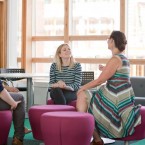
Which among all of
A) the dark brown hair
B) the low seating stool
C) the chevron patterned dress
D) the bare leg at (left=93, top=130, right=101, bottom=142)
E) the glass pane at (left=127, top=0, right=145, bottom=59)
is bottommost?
the bare leg at (left=93, top=130, right=101, bottom=142)

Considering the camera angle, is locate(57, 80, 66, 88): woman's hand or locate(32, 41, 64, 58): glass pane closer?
locate(57, 80, 66, 88): woman's hand

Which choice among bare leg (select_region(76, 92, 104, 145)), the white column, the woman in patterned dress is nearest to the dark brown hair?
the woman in patterned dress

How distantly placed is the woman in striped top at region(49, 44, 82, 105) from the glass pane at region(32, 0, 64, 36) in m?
2.62

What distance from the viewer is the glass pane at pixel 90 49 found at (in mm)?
7316

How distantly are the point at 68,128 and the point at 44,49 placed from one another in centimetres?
467

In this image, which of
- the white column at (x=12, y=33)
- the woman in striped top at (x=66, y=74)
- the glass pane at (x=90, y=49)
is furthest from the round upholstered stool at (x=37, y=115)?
the white column at (x=12, y=33)

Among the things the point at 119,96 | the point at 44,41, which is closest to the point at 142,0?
the point at 44,41

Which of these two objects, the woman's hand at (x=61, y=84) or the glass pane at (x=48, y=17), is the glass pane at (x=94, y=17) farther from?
the woman's hand at (x=61, y=84)

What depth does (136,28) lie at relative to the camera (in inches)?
276

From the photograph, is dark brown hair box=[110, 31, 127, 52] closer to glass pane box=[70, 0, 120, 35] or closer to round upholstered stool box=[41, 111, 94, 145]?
round upholstered stool box=[41, 111, 94, 145]

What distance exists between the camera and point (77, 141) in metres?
3.53

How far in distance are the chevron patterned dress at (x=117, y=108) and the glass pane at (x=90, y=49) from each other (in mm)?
3532

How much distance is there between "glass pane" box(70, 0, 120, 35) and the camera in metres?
7.23

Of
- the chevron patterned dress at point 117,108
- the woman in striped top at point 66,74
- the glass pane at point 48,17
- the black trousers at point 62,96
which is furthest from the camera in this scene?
the glass pane at point 48,17
